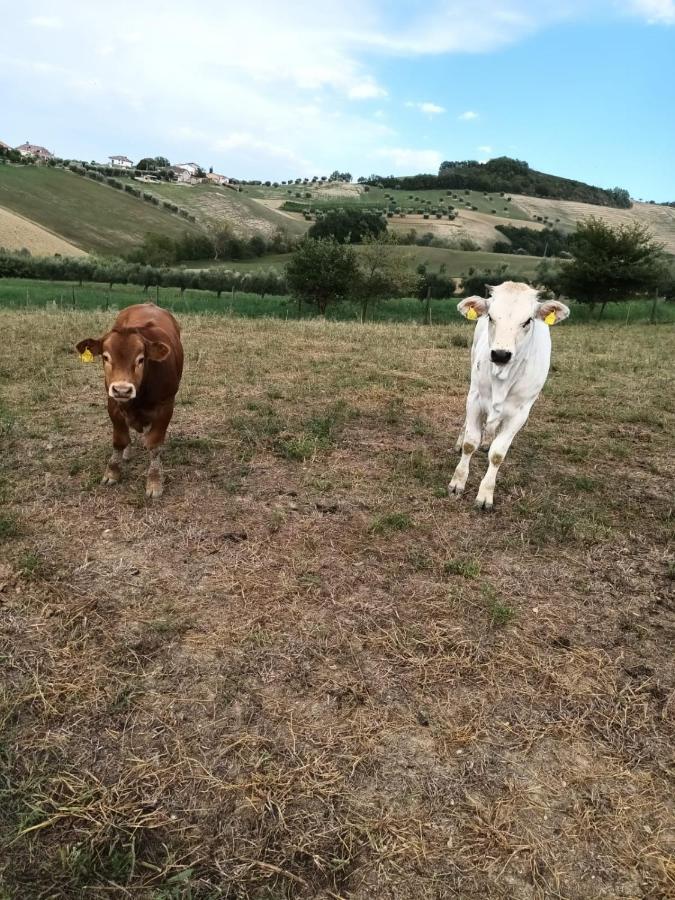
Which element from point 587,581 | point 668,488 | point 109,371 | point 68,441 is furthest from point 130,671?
point 668,488

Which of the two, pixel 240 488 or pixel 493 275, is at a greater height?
pixel 493 275

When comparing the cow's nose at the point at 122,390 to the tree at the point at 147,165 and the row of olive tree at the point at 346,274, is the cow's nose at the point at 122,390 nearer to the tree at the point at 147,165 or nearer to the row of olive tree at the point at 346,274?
the row of olive tree at the point at 346,274

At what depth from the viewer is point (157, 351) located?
4973 millimetres

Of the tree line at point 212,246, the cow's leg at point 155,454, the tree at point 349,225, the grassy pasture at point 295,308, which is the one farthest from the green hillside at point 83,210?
the cow's leg at point 155,454

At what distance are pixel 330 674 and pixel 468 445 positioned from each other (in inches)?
123

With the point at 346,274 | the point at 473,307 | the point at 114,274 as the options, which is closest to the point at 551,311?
the point at 473,307

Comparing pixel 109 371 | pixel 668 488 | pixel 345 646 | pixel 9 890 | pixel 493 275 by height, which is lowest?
pixel 9 890

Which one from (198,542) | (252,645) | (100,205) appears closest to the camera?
(252,645)

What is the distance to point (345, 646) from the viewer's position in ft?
11.5

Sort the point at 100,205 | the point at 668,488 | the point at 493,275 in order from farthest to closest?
1. the point at 100,205
2. the point at 493,275
3. the point at 668,488

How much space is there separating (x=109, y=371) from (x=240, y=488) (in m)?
1.69

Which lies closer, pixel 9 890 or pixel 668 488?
pixel 9 890

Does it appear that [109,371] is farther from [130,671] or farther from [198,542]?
[130,671]

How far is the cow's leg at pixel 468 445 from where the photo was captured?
5.68 metres
